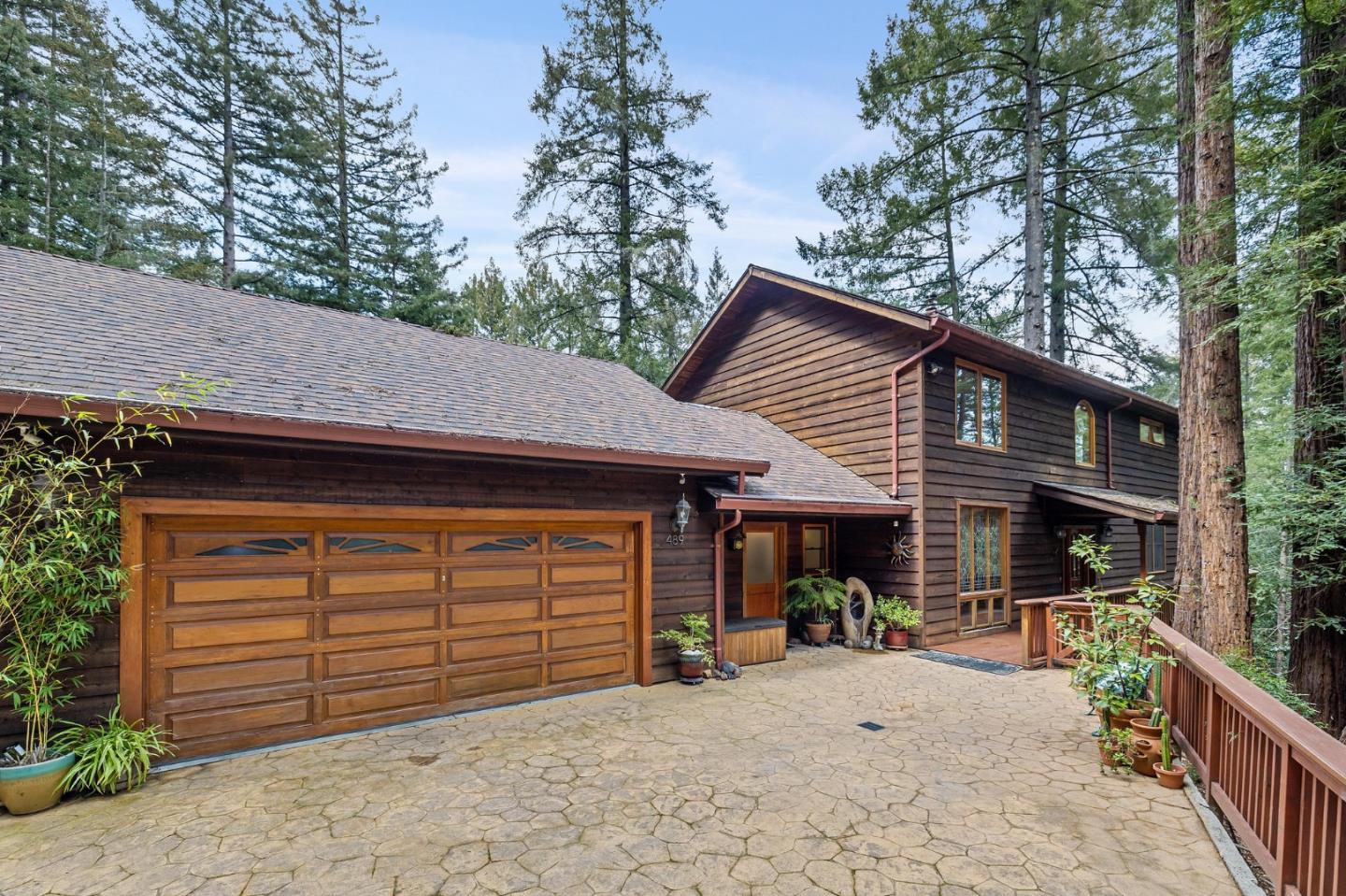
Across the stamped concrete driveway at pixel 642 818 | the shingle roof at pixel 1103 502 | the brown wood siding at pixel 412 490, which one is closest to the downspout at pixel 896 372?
the shingle roof at pixel 1103 502

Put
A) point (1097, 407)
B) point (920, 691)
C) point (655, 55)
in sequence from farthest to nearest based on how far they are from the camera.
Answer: point (655, 55) → point (1097, 407) → point (920, 691)

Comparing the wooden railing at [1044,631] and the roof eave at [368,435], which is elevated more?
the roof eave at [368,435]

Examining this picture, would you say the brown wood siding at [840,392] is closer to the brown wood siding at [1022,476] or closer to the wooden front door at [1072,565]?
the brown wood siding at [1022,476]

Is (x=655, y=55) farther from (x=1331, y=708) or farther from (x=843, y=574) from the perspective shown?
(x=1331, y=708)

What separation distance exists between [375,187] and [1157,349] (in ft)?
67.6

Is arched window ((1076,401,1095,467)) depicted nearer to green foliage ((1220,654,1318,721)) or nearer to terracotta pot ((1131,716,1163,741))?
green foliage ((1220,654,1318,721))

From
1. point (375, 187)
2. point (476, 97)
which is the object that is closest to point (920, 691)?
point (476, 97)

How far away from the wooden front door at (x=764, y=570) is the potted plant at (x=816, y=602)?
0.19 m

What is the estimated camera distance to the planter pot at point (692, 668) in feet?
20.8

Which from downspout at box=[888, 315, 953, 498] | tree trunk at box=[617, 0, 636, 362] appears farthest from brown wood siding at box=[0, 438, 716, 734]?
tree trunk at box=[617, 0, 636, 362]

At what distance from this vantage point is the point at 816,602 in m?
8.46

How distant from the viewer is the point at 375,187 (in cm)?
1520

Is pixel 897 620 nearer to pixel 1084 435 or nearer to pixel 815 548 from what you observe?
pixel 815 548

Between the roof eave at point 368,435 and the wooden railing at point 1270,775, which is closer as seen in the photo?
the wooden railing at point 1270,775
